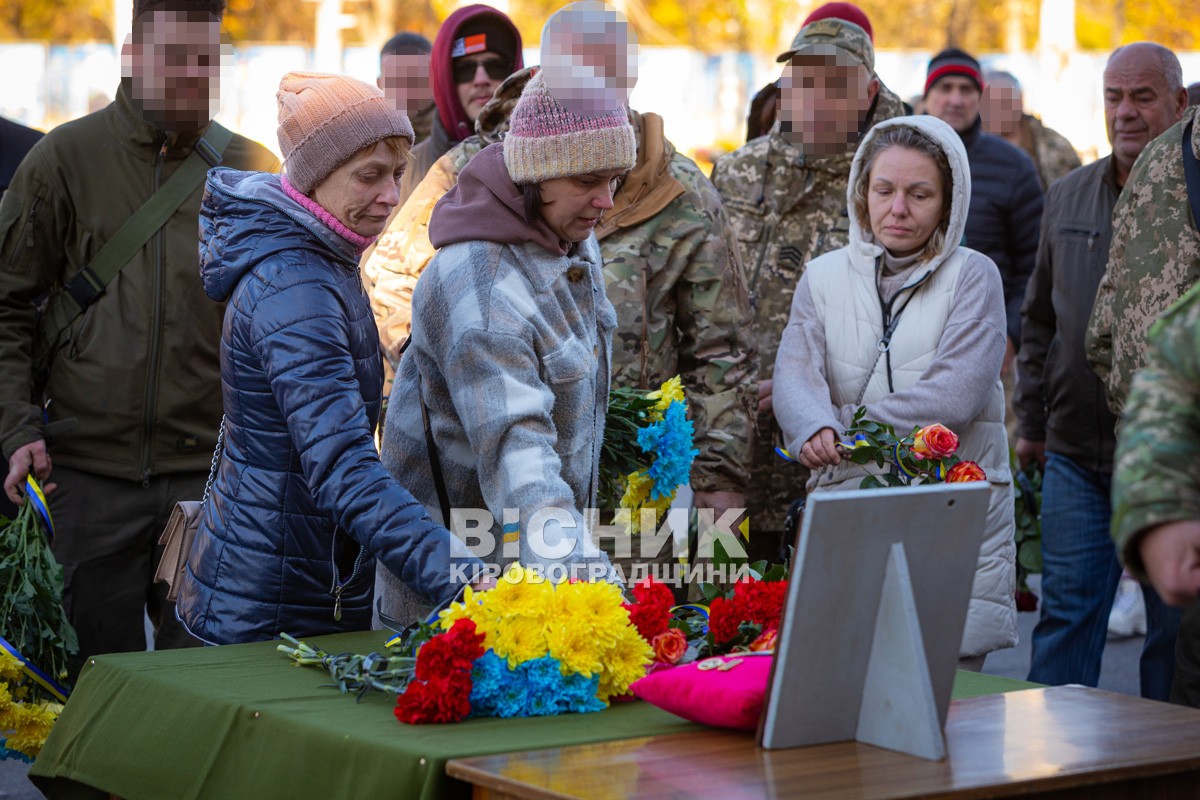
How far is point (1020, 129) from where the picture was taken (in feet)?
30.4

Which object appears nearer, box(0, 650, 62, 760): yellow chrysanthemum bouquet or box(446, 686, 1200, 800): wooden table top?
box(446, 686, 1200, 800): wooden table top

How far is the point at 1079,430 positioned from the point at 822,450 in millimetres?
1493

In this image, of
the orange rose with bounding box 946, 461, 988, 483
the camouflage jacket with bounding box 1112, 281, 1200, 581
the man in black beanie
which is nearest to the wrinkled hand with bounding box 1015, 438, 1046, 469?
the orange rose with bounding box 946, 461, 988, 483

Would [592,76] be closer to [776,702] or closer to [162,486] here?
[776,702]

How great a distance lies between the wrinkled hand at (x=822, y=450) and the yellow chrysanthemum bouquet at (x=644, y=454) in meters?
0.69

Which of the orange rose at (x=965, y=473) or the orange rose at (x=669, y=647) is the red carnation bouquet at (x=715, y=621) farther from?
the orange rose at (x=965, y=473)

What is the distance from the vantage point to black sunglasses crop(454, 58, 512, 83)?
19.9 feet

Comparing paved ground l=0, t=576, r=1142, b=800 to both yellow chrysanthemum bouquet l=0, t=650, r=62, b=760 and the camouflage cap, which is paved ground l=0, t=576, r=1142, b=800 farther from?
the camouflage cap

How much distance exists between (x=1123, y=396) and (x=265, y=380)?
8.40 feet

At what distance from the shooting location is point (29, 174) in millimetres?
4480

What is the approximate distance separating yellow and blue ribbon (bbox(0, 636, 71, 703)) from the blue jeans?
10.4 feet

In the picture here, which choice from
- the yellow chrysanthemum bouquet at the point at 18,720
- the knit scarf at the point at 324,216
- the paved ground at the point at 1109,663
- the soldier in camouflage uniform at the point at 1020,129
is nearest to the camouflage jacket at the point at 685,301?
the knit scarf at the point at 324,216

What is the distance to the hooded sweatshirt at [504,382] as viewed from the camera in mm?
3070

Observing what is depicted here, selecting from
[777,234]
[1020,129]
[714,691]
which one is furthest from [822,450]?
[1020,129]
